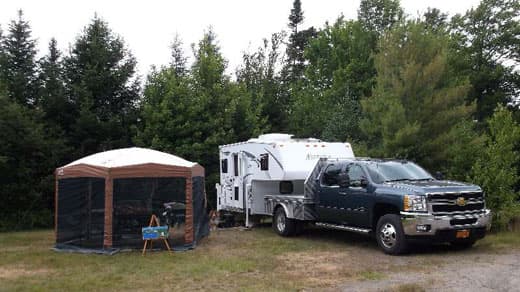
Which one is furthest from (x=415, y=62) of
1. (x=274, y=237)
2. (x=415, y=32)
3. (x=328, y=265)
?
(x=328, y=265)

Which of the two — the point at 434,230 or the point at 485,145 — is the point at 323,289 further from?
the point at 485,145

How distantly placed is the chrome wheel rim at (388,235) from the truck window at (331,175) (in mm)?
1885

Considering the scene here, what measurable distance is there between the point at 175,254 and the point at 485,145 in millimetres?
10306

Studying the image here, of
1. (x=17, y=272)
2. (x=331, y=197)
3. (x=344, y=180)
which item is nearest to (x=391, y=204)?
(x=344, y=180)

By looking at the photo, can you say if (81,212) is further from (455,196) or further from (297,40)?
(297,40)

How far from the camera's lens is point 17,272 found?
32.0 ft

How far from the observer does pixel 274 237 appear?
14.1 m

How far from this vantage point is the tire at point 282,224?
1393cm

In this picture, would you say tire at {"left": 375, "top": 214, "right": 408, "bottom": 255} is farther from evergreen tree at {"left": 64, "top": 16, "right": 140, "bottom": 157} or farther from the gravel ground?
evergreen tree at {"left": 64, "top": 16, "right": 140, "bottom": 157}

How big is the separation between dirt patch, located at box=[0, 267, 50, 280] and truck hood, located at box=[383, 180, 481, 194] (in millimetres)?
6716

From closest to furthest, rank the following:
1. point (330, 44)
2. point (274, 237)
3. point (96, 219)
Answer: point (96, 219)
point (274, 237)
point (330, 44)

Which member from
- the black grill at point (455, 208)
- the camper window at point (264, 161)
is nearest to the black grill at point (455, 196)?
the black grill at point (455, 208)

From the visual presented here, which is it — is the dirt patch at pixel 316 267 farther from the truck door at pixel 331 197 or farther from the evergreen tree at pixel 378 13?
the evergreen tree at pixel 378 13

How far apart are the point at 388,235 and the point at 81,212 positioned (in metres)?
6.52
